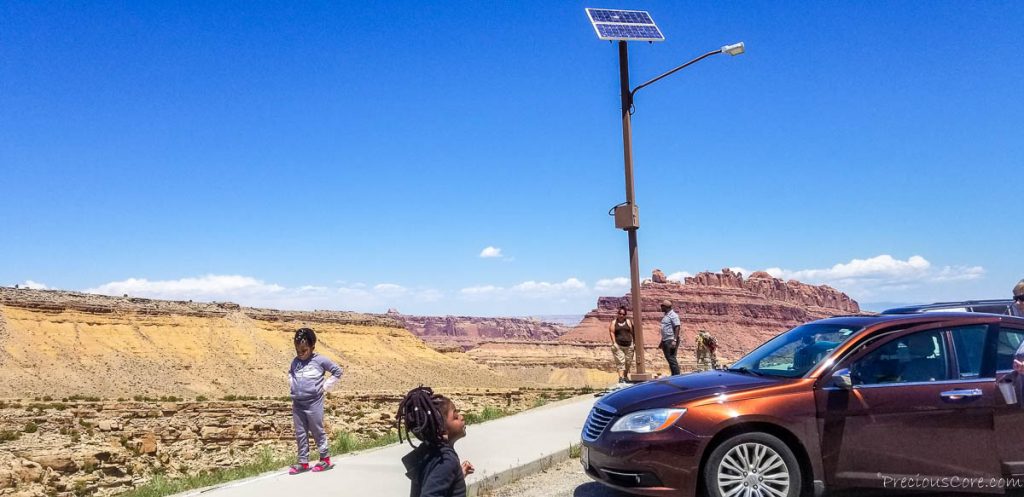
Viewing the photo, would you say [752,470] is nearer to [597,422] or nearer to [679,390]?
[679,390]

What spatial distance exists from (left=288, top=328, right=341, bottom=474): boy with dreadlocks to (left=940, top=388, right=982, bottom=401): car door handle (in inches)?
207

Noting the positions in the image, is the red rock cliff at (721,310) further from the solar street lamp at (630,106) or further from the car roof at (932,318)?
the car roof at (932,318)

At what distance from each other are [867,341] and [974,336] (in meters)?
0.82

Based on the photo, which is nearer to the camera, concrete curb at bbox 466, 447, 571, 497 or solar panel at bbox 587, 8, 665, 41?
concrete curb at bbox 466, 447, 571, 497

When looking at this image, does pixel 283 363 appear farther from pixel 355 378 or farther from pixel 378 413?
pixel 378 413

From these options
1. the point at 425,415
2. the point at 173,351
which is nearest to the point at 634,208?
the point at 425,415

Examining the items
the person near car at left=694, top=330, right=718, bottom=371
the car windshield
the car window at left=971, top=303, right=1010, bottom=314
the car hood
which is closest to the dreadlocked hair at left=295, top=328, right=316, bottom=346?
the car hood

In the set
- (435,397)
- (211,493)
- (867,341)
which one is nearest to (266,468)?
(211,493)

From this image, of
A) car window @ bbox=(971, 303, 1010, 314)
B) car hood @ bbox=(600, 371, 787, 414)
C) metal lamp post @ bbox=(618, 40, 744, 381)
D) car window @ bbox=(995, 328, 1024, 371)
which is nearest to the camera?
car hood @ bbox=(600, 371, 787, 414)

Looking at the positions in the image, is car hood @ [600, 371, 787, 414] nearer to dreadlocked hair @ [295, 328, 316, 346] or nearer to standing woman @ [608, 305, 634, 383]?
dreadlocked hair @ [295, 328, 316, 346]

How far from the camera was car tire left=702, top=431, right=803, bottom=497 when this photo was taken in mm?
5062

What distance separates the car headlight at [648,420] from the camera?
523 centimetres

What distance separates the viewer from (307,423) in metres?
7.43

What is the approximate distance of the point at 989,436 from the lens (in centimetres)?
519
